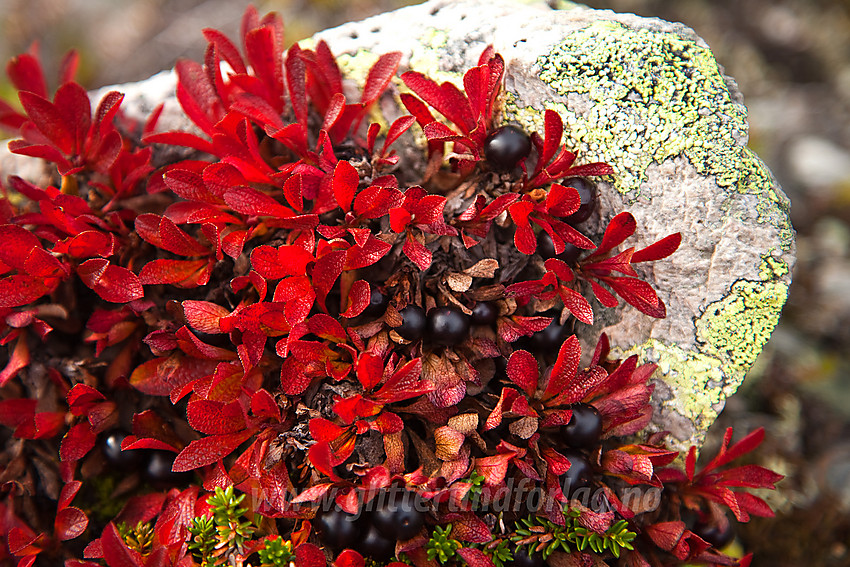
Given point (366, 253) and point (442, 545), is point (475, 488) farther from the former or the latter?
point (366, 253)

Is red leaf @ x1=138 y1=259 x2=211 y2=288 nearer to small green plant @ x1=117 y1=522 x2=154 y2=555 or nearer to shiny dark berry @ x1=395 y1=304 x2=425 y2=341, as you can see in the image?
shiny dark berry @ x1=395 y1=304 x2=425 y2=341

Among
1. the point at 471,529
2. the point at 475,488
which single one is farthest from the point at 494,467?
the point at 471,529

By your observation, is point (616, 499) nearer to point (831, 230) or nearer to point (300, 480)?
point (300, 480)

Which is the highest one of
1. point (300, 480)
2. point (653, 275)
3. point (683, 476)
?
point (653, 275)

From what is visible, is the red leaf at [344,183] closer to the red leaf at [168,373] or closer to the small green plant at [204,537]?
the red leaf at [168,373]

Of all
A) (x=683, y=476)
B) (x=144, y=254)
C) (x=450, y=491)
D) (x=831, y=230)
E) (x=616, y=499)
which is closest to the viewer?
(x=450, y=491)

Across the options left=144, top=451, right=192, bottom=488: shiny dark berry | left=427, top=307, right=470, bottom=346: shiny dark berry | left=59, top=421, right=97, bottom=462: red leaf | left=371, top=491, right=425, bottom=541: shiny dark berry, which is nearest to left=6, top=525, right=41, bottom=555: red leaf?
left=59, top=421, right=97, bottom=462: red leaf

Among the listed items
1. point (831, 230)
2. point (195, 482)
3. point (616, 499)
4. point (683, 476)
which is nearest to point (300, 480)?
point (195, 482)
